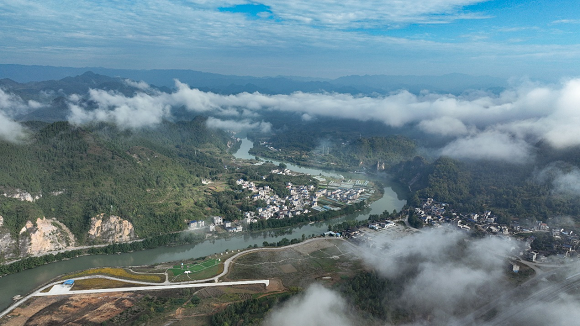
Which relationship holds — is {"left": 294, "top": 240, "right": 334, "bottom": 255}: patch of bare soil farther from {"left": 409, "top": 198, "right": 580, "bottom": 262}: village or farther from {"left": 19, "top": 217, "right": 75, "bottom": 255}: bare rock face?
{"left": 19, "top": 217, "right": 75, "bottom": 255}: bare rock face

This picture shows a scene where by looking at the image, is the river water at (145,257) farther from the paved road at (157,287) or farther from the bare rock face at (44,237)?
the paved road at (157,287)

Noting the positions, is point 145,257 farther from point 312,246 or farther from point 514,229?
point 514,229

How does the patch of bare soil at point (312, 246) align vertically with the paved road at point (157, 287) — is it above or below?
below

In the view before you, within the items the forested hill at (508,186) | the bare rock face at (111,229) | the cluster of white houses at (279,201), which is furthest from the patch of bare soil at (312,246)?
the forested hill at (508,186)

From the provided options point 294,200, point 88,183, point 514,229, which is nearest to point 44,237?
point 88,183

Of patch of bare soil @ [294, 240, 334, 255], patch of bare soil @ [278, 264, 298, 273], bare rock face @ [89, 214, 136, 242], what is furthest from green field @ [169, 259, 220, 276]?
bare rock face @ [89, 214, 136, 242]

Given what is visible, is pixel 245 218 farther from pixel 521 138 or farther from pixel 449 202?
pixel 521 138
